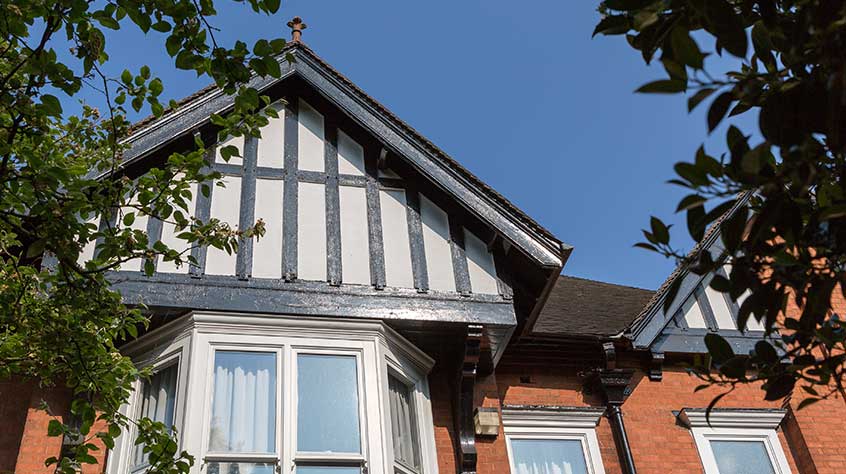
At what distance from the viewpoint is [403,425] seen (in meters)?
8.89

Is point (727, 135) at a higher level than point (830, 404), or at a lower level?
lower

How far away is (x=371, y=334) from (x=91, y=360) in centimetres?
360

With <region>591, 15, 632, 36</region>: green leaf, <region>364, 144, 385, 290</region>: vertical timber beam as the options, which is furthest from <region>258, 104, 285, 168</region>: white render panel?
<region>591, 15, 632, 36</region>: green leaf

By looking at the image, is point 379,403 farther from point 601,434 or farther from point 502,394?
point 601,434

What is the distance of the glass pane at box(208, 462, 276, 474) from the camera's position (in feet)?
24.5

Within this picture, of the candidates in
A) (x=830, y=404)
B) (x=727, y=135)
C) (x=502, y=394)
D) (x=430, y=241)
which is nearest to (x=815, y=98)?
(x=727, y=135)

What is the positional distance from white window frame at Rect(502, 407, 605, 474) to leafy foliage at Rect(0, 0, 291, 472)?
5184 millimetres

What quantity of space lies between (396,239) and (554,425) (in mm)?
3194

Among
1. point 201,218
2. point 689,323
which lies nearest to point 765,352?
point 201,218

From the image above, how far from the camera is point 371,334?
8.77 metres

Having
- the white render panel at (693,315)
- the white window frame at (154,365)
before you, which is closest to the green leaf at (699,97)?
the white window frame at (154,365)

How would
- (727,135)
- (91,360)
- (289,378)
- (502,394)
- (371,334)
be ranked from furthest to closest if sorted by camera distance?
(502,394) → (371,334) → (289,378) → (91,360) → (727,135)

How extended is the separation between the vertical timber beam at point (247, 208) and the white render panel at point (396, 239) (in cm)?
157

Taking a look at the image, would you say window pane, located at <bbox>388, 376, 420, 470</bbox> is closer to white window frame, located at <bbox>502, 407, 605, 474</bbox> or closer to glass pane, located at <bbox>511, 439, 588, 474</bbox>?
white window frame, located at <bbox>502, 407, 605, 474</bbox>
